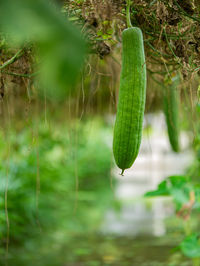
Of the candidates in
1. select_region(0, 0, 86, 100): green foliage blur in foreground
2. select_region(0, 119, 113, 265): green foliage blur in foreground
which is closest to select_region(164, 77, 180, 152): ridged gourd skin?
select_region(0, 119, 113, 265): green foliage blur in foreground

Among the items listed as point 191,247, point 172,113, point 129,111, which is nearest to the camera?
point 129,111

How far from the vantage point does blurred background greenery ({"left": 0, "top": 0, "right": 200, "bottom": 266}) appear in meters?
0.30

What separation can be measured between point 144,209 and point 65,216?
251cm

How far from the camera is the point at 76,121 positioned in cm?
135

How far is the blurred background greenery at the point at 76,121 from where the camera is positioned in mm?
297

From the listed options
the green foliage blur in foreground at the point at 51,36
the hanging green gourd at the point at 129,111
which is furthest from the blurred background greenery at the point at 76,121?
the hanging green gourd at the point at 129,111

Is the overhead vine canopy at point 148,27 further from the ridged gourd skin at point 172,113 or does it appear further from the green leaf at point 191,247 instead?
the green leaf at point 191,247

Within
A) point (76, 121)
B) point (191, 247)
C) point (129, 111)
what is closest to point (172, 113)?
point (76, 121)

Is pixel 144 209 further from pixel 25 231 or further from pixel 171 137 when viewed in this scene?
pixel 171 137

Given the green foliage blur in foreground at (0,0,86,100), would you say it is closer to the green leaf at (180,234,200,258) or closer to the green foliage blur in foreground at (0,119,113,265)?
the green leaf at (180,234,200,258)

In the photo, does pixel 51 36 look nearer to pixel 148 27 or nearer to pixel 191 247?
pixel 148 27

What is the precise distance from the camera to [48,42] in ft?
0.91

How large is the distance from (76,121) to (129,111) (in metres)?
0.50

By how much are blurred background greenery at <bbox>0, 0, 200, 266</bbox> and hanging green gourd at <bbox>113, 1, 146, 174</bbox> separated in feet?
0.42
